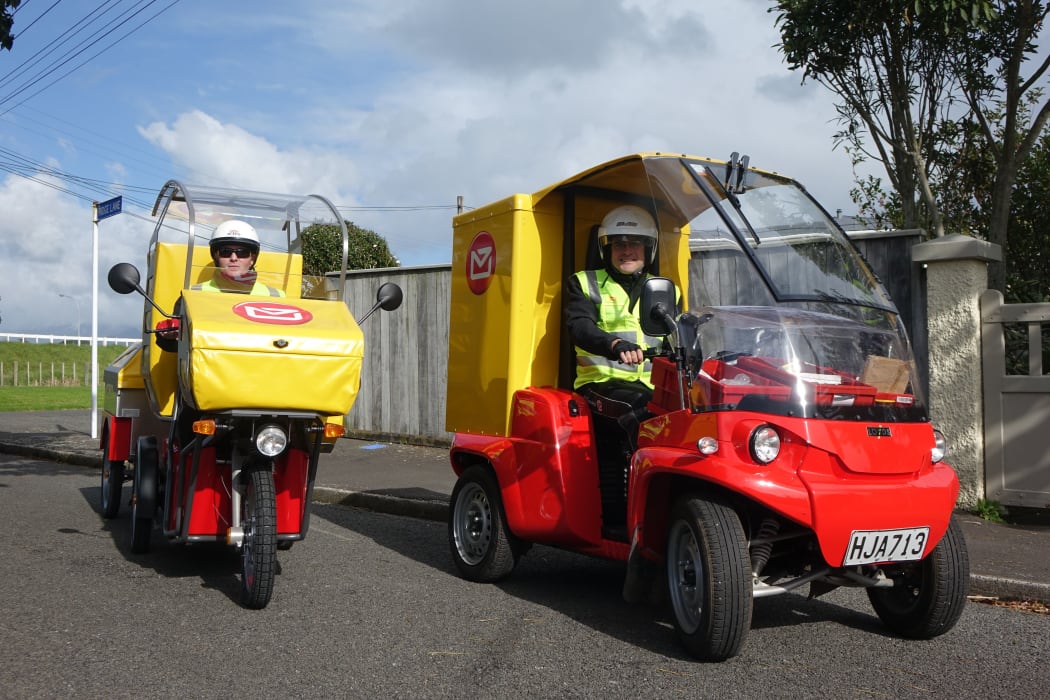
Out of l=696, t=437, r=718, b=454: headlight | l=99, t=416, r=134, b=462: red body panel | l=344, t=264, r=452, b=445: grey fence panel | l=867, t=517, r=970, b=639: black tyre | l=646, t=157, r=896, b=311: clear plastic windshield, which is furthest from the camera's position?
l=344, t=264, r=452, b=445: grey fence panel

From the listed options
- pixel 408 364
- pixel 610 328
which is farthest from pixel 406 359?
pixel 610 328

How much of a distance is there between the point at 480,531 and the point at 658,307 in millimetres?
2229

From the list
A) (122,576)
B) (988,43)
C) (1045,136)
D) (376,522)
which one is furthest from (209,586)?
(1045,136)

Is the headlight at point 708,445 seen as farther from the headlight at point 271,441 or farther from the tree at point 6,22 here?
the tree at point 6,22

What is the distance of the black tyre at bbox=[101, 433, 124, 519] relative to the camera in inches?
312

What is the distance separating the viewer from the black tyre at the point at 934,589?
175 inches

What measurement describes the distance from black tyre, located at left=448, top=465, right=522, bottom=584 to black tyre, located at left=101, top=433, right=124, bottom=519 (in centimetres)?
312

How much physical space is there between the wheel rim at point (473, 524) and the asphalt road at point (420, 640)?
22 centimetres

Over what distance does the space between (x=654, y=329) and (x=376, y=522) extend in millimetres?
4462

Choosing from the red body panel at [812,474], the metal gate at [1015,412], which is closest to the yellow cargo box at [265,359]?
the red body panel at [812,474]

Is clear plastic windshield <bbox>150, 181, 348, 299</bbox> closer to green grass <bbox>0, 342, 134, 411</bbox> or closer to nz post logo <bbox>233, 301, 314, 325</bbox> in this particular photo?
nz post logo <bbox>233, 301, 314, 325</bbox>

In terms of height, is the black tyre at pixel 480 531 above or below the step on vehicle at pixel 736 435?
below

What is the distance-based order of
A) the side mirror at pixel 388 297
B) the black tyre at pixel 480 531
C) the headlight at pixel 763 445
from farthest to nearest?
the side mirror at pixel 388 297 < the black tyre at pixel 480 531 < the headlight at pixel 763 445

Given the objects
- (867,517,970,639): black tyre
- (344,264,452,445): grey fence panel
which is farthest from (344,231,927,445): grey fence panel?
(867,517,970,639): black tyre
